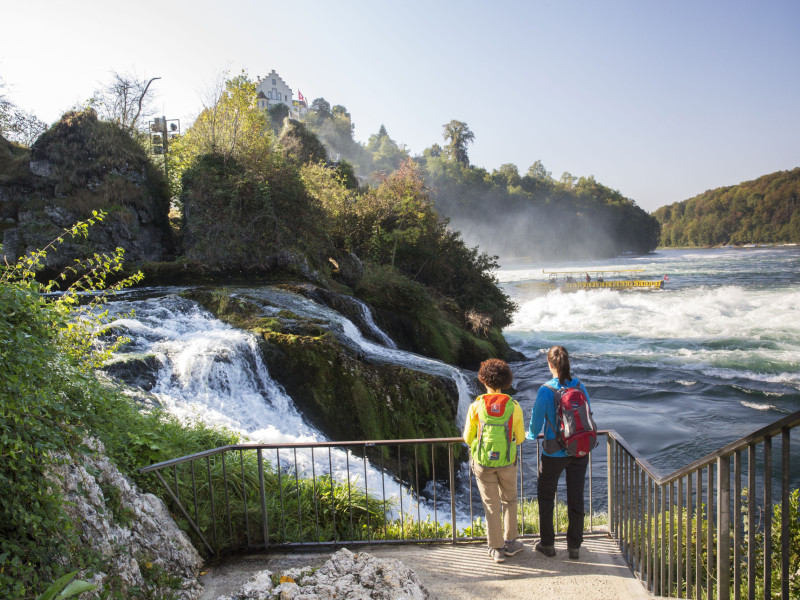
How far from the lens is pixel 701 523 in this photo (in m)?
3.46

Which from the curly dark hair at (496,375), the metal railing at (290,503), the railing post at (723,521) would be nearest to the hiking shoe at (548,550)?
the metal railing at (290,503)

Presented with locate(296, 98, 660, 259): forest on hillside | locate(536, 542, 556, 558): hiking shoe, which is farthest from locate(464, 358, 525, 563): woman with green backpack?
locate(296, 98, 660, 259): forest on hillside

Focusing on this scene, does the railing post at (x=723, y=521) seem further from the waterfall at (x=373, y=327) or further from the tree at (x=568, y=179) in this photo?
the tree at (x=568, y=179)

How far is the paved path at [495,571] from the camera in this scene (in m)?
4.10

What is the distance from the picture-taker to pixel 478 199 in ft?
358

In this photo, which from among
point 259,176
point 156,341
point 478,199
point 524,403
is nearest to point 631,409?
point 524,403

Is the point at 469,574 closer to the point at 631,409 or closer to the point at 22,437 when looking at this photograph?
the point at 22,437

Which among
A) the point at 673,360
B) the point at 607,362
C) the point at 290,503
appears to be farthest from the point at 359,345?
the point at 673,360

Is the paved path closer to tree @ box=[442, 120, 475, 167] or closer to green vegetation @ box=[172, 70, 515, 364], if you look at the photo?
green vegetation @ box=[172, 70, 515, 364]

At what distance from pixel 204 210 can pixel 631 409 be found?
1462 centimetres

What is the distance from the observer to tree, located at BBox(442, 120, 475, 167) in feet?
386

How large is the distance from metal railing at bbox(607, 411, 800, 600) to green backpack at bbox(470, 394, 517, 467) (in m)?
0.99

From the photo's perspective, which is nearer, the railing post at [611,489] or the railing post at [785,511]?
the railing post at [785,511]

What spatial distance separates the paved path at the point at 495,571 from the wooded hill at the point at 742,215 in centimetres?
12298
